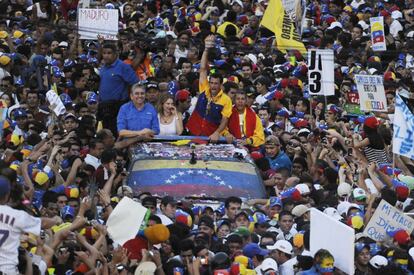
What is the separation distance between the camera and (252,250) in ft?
67.1

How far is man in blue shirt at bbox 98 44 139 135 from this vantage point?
2634 centimetres

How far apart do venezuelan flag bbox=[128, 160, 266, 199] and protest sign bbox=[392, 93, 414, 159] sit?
1749 millimetres

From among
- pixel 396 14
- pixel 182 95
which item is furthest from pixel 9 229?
pixel 396 14

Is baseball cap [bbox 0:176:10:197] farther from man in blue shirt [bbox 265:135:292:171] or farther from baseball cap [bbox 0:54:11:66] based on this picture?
baseball cap [bbox 0:54:11:66]

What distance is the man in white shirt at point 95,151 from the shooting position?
24.2 metres

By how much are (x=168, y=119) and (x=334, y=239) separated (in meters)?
5.46

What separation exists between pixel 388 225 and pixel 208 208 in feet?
6.60

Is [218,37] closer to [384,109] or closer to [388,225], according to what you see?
[384,109]

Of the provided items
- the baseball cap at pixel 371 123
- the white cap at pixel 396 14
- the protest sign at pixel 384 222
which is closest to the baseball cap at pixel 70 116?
the baseball cap at pixel 371 123

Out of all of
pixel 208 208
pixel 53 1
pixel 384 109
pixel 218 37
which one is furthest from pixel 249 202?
pixel 53 1

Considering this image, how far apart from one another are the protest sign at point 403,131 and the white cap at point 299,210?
5.88 ft

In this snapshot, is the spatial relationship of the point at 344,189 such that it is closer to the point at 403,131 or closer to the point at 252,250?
the point at 403,131

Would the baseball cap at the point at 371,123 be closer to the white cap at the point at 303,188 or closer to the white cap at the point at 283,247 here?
the white cap at the point at 303,188

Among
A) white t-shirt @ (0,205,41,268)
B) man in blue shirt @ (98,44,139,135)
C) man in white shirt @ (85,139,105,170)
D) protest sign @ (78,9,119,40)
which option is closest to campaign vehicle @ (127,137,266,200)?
man in white shirt @ (85,139,105,170)
